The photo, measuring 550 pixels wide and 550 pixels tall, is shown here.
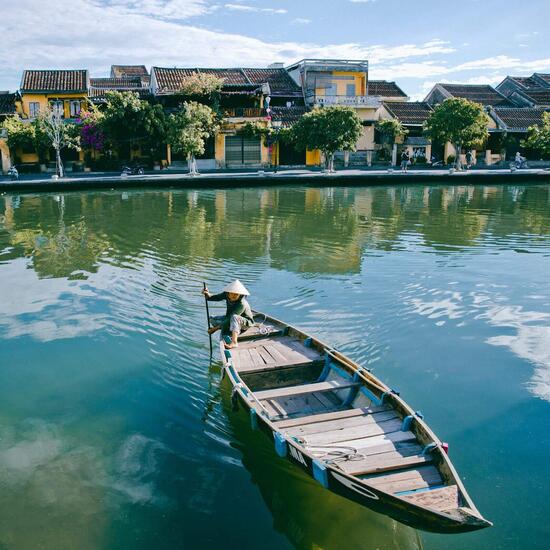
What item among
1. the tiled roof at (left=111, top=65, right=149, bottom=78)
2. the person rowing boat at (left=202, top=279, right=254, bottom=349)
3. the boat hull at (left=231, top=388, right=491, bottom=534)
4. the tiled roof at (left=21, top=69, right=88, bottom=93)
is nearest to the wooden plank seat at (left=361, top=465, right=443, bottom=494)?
the boat hull at (left=231, top=388, right=491, bottom=534)

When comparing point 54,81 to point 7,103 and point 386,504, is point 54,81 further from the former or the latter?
point 386,504

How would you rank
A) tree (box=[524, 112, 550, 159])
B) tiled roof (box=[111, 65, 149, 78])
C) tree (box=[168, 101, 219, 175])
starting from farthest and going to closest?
1. tiled roof (box=[111, 65, 149, 78])
2. tree (box=[524, 112, 550, 159])
3. tree (box=[168, 101, 219, 175])

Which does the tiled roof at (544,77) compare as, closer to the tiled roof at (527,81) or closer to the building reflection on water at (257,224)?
the tiled roof at (527,81)

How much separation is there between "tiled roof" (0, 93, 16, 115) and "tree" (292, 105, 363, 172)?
59.7ft

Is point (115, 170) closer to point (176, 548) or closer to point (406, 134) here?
point (406, 134)

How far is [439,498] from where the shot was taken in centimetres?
436

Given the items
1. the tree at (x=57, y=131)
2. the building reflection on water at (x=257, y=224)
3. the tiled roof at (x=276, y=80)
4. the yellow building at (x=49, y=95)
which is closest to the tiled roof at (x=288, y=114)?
the tiled roof at (x=276, y=80)

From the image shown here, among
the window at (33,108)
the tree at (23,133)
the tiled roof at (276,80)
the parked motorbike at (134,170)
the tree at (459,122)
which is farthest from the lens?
the tiled roof at (276,80)

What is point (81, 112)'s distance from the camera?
35500 millimetres

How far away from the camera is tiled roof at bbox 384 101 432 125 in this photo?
42.0 metres

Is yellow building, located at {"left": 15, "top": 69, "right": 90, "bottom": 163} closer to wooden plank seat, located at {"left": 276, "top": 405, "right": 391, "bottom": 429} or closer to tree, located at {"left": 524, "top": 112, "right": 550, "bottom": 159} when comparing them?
tree, located at {"left": 524, "top": 112, "right": 550, "bottom": 159}

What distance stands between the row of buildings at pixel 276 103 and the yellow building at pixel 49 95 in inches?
2.4

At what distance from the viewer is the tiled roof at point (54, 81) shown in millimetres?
36531

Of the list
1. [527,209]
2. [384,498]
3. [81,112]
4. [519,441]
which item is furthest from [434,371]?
[81,112]
